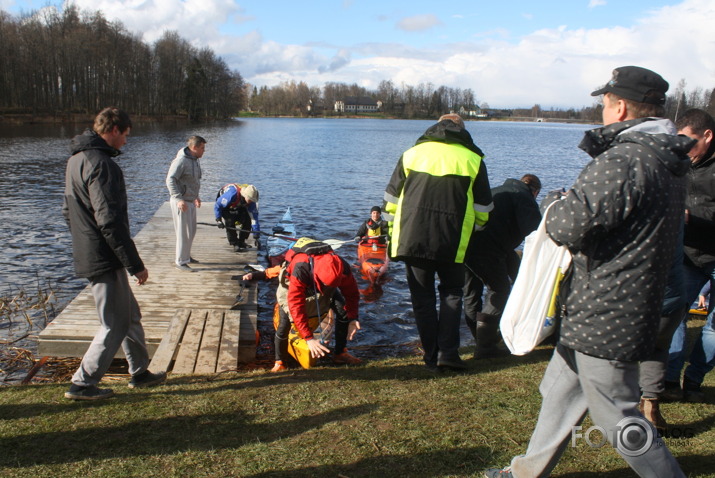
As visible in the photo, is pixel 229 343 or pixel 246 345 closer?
pixel 229 343

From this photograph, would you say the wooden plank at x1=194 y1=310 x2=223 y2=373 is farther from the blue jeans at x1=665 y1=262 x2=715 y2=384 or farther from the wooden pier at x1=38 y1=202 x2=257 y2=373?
the blue jeans at x1=665 y1=262 x2=715 y2=384

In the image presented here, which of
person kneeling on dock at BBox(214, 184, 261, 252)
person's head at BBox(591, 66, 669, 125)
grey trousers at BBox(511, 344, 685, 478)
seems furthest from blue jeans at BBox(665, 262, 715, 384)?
person kneeling on dock at BBox(214, 184, 261, 252)

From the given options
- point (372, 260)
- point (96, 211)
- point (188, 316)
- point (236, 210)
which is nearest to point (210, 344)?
point (188, 316)

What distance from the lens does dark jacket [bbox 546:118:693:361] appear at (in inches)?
91.4

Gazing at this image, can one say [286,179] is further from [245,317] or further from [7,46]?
[7,46]

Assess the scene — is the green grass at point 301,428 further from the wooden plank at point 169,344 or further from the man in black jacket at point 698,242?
the wooden plank at point 169,344

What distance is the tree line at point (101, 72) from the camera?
204 ft

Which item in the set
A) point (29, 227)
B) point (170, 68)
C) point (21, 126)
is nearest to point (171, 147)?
point (21, 126)

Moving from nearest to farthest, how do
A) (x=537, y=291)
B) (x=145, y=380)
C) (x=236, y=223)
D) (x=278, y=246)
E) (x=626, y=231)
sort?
(x=626, y=231), (x=537, y=291), (x=145, y=380), (x=236, y=223), (x=278, y=246)

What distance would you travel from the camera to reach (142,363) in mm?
4605

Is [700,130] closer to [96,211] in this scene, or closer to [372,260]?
[96,211]

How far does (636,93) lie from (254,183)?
81.5 feet

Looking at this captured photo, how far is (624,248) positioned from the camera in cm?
238

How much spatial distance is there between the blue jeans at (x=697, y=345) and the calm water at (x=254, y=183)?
4.09m
